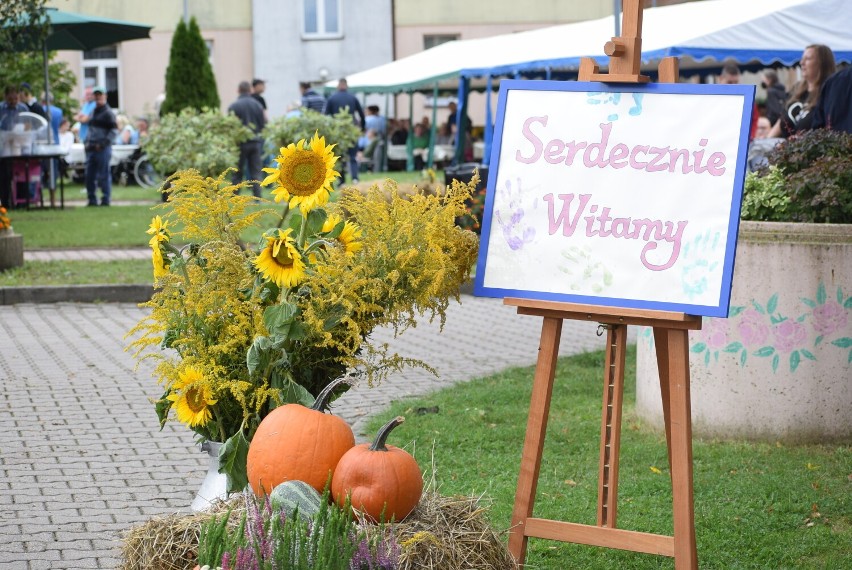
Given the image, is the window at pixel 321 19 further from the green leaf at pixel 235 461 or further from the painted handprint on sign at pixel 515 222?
the green leaf at pixel 235 461

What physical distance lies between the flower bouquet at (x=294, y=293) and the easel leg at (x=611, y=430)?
24.6 inches

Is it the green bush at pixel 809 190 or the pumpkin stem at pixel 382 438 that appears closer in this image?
the pumpkin stem at pixel 382 438

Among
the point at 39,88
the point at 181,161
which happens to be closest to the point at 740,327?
the point at 181,161

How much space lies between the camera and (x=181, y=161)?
14.7 metres

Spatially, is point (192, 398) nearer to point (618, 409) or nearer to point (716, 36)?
point (618, 409)

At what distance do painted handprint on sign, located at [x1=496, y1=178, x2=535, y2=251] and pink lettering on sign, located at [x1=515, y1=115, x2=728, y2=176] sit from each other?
0.41 ft

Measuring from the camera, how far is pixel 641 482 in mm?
5297

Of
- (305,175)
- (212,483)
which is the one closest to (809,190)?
(305,175)

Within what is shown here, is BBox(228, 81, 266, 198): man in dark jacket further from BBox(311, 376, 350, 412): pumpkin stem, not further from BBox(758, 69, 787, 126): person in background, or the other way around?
BBox(311, 376, 350, 412): pumpkin stem

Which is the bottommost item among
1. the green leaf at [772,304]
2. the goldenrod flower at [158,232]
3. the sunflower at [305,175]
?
the green leaf at [772,304]

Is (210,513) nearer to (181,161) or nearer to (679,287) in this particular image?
(679,287)

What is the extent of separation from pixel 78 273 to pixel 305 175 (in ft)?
29.2

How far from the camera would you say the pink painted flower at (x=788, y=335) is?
5.71 m

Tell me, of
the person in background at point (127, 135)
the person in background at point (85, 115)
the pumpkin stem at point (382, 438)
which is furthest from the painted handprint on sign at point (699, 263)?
the person in background at point (127, 135)
